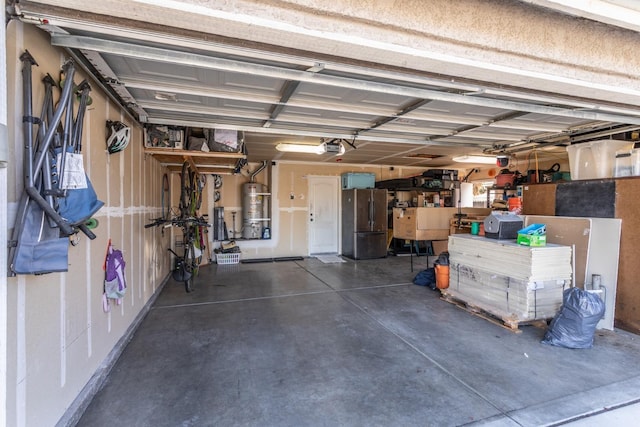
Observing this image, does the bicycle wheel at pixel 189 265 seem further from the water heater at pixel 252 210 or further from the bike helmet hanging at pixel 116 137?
the bike helmet hanging at pixel 116 137

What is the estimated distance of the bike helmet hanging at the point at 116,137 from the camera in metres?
2.48

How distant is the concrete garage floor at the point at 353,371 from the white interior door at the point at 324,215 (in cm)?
381

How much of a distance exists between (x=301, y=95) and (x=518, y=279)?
9.75ft

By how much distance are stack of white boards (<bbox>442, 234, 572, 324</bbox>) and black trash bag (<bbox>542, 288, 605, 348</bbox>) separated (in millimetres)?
296

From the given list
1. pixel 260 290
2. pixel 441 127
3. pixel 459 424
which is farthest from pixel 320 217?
pixel 459 424

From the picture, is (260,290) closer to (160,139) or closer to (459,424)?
(160,139)

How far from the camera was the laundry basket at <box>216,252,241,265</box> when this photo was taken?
22.2 ft

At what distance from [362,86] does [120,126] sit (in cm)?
204

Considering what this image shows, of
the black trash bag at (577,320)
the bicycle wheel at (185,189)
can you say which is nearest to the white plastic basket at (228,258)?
the bicycle wheel at (185,189)

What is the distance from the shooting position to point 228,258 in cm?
684

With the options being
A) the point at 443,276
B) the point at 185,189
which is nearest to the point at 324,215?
the point at 185,189

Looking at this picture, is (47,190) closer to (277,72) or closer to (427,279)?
(277,72)

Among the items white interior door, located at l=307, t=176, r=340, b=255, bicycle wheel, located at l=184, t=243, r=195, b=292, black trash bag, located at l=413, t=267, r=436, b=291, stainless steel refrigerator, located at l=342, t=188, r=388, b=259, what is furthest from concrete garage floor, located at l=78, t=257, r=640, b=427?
white interior door, located at l=307, t=176, r=340, b=255

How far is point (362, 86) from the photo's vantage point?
2.41m
